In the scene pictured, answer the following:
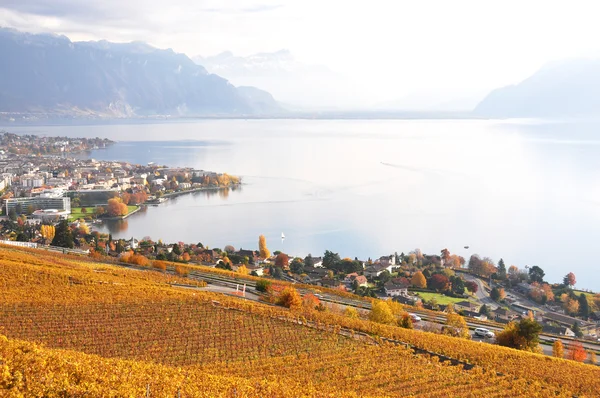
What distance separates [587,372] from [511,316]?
3.78 m

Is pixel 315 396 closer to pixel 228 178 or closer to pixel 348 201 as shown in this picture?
pixel 348 201

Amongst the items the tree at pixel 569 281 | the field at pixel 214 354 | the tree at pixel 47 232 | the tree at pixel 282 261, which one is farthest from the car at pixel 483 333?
the tree at pixel 47 232

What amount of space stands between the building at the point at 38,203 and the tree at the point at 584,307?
40.2ft

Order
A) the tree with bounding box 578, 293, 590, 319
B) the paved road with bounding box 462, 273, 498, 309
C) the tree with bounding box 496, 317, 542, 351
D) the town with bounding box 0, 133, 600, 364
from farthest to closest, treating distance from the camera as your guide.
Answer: the paved road with bounding box 462, 273, 498, 309, the tree with bounding box 578, 293, 590, 319, the town with bounding box 0, 133, 600, 364, the tree with bounding box 496, 317, 542, 351

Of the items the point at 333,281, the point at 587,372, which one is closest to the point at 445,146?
the point at 333,281

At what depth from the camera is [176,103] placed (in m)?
92.1

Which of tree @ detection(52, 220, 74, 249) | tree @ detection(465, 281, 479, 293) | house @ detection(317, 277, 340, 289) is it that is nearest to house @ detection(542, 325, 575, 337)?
tree @ detection(465, 281, 479, 293)

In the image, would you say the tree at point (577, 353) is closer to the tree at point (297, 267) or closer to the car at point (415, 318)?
the car at point (415, 318)

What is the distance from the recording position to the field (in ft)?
7.95

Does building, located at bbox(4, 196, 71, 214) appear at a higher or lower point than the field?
lower

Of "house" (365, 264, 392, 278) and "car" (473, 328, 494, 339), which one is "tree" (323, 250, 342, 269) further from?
"car" (473, 328, 494, 339)

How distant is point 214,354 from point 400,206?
40.2 ft

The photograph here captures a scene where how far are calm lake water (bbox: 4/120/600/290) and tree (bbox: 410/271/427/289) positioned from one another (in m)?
2.05

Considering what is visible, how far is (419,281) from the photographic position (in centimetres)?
893
